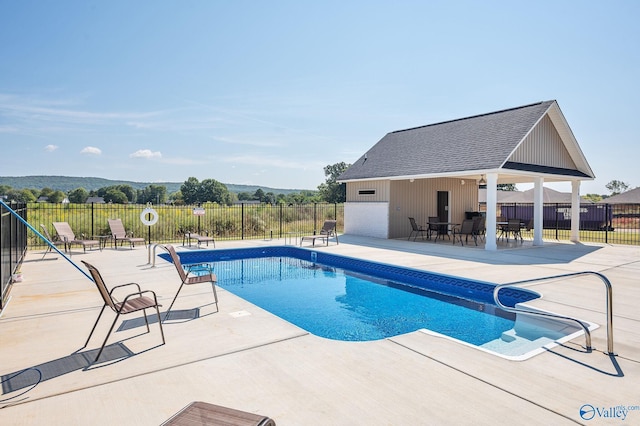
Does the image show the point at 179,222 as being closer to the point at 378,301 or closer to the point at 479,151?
the point at 378,301

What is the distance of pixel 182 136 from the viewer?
2858cm

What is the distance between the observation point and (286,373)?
333 centimetres

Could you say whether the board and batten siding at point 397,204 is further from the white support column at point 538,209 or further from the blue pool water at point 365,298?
the blue pool water at point 365,298

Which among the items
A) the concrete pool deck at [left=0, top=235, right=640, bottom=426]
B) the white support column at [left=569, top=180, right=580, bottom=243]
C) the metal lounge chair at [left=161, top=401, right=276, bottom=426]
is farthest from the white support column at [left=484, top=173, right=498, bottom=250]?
the metal lounge chair at [left=161, top=401, right=276, bottom=426]

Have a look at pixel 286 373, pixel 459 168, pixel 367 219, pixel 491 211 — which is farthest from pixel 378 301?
pixel 367 219

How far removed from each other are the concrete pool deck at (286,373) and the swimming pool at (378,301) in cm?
99

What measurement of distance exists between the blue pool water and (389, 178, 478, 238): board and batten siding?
581cm

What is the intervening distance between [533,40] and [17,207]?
1507 cm

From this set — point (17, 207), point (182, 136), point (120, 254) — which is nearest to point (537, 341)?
point (17, 207)

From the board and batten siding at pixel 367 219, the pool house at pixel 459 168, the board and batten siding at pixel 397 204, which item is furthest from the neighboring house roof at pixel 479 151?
the board and batten siding at pixel 367 219

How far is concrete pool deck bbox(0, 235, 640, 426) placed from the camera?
2712mm

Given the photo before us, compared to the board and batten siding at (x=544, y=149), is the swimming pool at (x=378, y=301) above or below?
below

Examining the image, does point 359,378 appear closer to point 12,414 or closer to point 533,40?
point 12,414

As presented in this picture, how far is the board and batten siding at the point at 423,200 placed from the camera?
53.6 feet
